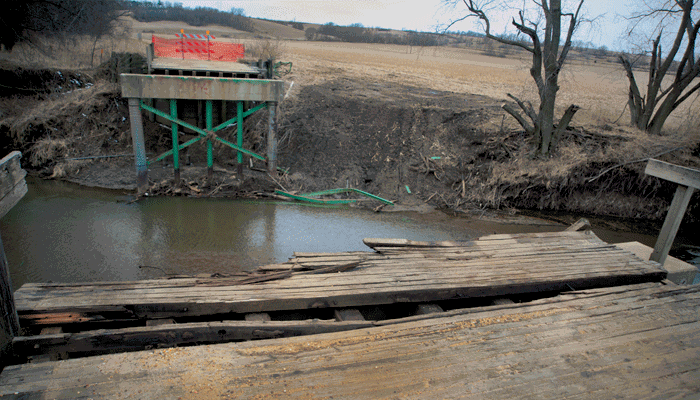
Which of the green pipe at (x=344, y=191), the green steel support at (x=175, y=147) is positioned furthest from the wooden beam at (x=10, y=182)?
the green pipe at (x=344, y=191)

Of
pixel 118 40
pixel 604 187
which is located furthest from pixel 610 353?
pixel 118 40

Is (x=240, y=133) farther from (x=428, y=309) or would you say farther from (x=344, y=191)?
(x=428, y=309)

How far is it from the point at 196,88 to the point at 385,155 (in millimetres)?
5443

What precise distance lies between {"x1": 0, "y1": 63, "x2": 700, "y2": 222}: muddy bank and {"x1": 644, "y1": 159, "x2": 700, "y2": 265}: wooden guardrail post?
5.34 metres

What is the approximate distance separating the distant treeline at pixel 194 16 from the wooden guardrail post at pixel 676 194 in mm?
51801

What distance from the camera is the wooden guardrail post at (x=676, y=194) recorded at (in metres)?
4.48

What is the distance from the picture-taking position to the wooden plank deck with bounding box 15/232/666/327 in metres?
3.39

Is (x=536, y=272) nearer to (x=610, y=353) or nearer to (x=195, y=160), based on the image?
(x=610, y=353)

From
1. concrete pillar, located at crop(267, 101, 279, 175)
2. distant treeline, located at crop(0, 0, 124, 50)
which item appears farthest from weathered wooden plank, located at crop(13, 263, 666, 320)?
distant treeline, located at crop(0, 0, 124, 50)

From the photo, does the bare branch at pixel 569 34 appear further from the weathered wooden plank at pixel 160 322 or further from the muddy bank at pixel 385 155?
the weathered wooden plank at pixel 160 322

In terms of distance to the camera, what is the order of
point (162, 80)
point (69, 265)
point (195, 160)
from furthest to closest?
1. point (195, 160)
2. point (162, 80)
3. point (69, 265)

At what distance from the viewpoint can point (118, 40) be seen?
21.0 metres

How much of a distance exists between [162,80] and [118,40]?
16140 mm

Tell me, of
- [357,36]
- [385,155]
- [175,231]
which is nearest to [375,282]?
[175,231]
